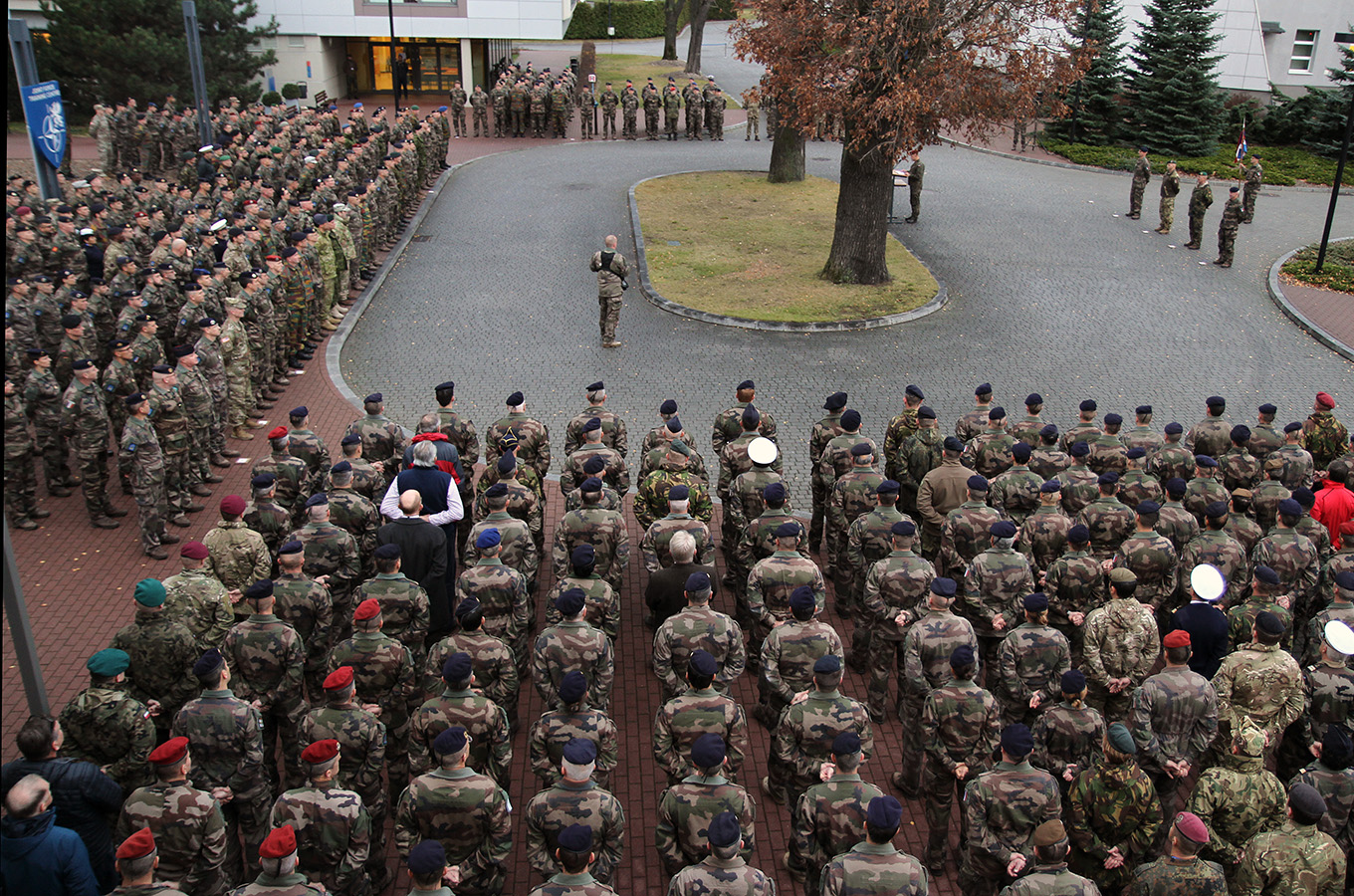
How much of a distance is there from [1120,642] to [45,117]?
1808cm

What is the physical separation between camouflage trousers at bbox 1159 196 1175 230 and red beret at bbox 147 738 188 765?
2467cm

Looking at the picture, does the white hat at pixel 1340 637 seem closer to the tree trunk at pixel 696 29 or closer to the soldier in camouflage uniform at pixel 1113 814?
the soldier in camouflage uniform at pixel 1113 814

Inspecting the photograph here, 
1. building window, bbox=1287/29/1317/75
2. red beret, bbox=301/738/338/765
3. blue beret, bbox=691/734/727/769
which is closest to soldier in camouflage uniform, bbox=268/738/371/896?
red beret, bbox=301/738/338/765

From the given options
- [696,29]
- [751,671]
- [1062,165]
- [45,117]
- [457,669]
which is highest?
[696,29]

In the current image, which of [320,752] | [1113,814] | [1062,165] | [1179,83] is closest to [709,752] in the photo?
[320,752]

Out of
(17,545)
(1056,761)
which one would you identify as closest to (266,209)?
(17,545)

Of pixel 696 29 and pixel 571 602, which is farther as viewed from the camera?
pixel 696 29

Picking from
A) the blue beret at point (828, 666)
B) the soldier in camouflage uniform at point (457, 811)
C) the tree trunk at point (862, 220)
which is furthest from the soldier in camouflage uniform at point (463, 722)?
the tree trunk at point (862, 220)

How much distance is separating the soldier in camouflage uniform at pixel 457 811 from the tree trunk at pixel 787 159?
2469 centimetres

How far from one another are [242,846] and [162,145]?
2702cm

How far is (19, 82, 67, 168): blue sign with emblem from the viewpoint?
16.9 metres

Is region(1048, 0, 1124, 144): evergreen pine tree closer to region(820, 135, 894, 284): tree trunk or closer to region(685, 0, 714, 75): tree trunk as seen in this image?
region(820, 135, 894, 284): tree trunk

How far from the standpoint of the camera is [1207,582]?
858cm

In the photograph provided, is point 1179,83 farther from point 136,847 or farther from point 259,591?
point 136,847
